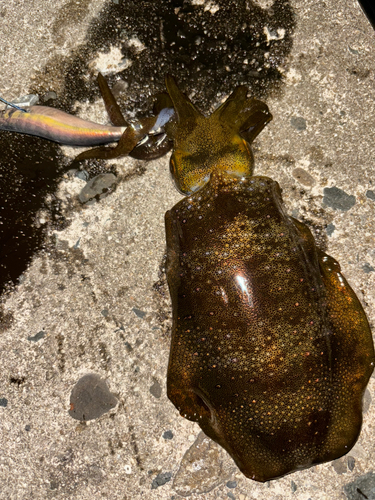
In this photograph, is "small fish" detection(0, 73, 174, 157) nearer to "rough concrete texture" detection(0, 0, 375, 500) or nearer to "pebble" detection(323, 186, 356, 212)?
"rough concrete texture" detection(0, 0, 375, 500)

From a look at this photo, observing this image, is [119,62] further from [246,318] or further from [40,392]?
[40,392]

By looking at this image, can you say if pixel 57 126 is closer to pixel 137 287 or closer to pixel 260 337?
pixel 137 287

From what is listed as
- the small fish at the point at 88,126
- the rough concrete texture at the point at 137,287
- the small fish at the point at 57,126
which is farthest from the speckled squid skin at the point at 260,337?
the small fish at the point at 57,126

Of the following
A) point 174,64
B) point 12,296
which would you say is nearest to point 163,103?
point 174,64

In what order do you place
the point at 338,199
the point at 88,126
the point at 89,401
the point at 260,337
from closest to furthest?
the point at 260,337 < the point at 88,126 < the point at 89,401 < the point at 338,199

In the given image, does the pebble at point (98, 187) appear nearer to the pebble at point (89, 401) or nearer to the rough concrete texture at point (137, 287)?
the rough concrete texture at point (137, 287)

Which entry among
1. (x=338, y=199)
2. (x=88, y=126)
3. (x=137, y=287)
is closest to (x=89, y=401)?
(x=137, y=287)
